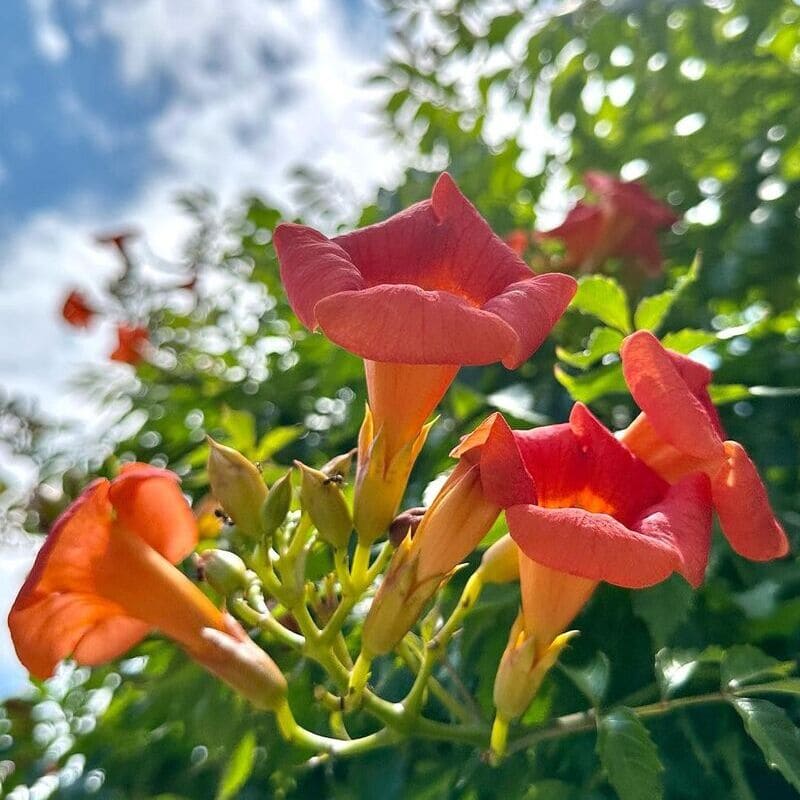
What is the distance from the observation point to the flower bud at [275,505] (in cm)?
145

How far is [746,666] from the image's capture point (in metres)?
1.51

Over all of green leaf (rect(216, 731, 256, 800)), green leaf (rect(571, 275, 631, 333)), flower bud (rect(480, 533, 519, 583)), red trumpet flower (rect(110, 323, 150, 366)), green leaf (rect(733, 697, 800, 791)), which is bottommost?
green leaf (rect(733, 697, 800, 791))

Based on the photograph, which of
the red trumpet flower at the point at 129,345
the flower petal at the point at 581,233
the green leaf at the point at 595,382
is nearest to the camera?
the green leaf at the point at 595,382

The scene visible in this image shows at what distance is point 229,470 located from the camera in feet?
4.78

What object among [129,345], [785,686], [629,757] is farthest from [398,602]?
[129,345]

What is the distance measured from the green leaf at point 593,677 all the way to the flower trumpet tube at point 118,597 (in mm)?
589

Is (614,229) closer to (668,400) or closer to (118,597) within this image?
(668,400)

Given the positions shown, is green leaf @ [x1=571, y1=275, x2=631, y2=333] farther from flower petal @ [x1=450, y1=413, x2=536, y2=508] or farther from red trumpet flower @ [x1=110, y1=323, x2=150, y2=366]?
red trumpet flower @ [x1=110, y1=323, x2=150, y2=366]

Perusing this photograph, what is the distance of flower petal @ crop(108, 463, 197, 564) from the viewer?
1.56 m

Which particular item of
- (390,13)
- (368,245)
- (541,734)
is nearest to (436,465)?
(541,734)

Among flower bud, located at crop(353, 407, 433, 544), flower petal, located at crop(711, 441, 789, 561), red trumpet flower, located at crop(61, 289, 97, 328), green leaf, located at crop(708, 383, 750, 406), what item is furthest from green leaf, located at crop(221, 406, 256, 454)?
red trumpet flower, located at crop(61, 289, 97, 328)

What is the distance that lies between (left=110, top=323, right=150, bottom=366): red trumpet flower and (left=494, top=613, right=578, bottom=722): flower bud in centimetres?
302

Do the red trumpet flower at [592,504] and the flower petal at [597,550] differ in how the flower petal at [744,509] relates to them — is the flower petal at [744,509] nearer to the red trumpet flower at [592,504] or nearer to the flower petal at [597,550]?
the red trumpet flower at [592,504]

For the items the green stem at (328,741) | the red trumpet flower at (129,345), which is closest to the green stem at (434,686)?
the green stem at (328,741)
